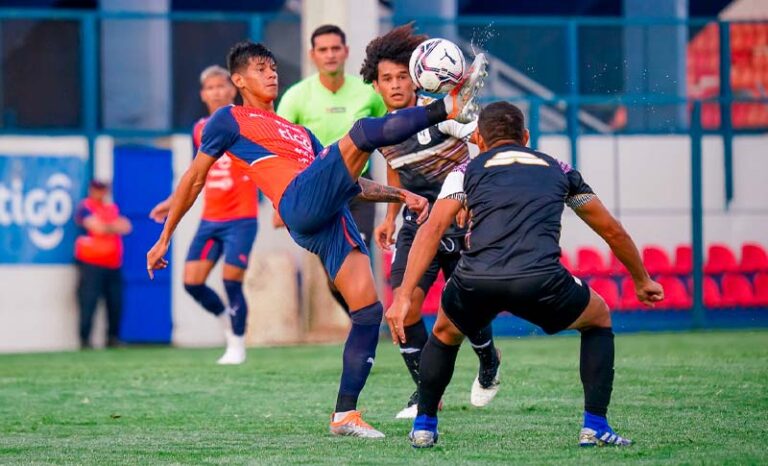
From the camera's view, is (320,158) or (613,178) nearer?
(320,158)

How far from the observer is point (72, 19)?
54.9 ft

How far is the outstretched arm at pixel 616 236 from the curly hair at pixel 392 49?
219cm

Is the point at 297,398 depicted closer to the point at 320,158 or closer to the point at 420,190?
the point at 420,190

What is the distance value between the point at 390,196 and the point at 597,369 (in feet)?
5.54

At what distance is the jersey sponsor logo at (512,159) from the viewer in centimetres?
663

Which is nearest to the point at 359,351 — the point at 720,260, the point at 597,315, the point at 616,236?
the point at 597,315

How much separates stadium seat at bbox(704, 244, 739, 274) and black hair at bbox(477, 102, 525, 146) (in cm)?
1115

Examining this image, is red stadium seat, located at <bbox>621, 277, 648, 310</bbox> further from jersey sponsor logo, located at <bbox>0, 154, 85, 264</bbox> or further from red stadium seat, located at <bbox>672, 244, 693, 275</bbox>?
jersey sponsor logo, located at <bbox>0, 154, 85, 264</bbox>

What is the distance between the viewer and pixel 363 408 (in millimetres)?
8914

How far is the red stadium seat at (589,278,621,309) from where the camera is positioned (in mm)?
17000

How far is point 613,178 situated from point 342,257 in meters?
10.2

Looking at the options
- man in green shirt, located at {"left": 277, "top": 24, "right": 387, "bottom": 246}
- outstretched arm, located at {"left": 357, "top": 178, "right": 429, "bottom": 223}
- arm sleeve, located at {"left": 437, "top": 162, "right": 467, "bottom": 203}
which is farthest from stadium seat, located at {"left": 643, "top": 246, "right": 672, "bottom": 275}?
arm sleeve, located at {"left": 437, "top": 162, "right": 467, "bottom": 203}

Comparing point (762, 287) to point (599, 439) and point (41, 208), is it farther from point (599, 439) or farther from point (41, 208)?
point (599, 439)

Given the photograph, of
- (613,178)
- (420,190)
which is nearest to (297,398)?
(420,190)
